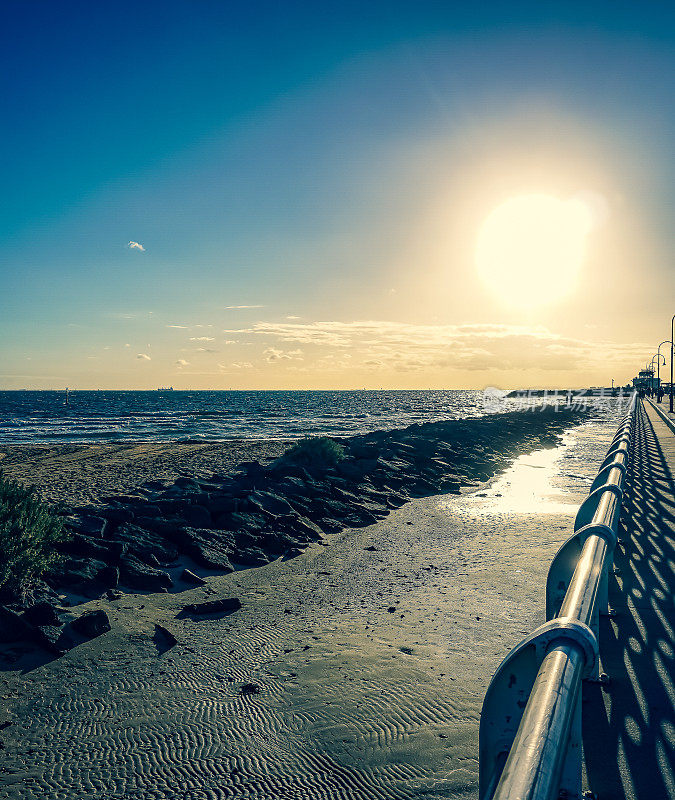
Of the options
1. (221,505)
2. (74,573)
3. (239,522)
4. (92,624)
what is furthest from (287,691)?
(221,505)

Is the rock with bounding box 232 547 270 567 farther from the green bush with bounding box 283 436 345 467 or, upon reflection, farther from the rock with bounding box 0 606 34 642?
the green bush with bounding box 283 436 345 467

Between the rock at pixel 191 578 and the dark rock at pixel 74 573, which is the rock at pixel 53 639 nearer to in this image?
the dark rock at pixel 74 573

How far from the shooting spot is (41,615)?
4680 millimetres

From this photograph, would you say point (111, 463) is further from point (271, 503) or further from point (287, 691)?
point (287, 691)

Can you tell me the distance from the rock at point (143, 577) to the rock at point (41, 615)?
112 centimetres

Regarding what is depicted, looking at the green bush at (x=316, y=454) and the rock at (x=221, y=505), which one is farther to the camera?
the green bush at (x=316, y=454)

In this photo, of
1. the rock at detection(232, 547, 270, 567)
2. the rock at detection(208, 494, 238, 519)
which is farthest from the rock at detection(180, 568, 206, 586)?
the rock at detection(208, 494, 238, 519)

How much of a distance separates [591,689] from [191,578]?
4.15 metres

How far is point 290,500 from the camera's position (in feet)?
31.6

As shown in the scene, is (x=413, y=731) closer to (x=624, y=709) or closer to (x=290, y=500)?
(x=624, y=709)

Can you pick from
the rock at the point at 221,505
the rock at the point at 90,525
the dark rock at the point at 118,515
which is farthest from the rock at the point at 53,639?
the rock at the point at 221,505

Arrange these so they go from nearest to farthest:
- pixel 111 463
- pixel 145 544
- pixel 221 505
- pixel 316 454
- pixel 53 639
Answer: pixel 53 639, pixel 145 544, pixel 221 505, pixel 316 454, pixel 111 463

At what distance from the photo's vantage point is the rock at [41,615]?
464 centimetres

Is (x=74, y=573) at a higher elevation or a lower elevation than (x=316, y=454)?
lower
